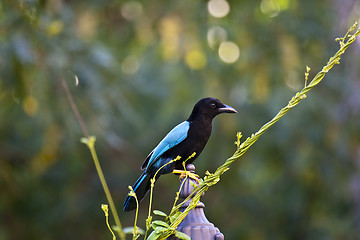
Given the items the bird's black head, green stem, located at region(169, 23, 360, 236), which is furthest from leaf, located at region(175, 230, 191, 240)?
the bird's black head

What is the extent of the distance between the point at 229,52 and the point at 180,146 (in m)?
7.86

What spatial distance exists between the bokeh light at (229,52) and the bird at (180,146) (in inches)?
275

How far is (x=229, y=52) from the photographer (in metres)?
10.4

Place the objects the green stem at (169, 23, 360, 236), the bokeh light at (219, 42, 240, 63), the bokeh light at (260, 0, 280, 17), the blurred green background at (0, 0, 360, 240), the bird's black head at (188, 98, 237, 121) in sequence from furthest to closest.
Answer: the bokeh light at (260, 0, 280, 17)
the bokeh light at (219, 42, 240, 63)
the blurred green background at (0, 0, 360, 240)
the bird's black head at (188, 98, 237, 121)
the green stem at (169, 23, 360, 236)

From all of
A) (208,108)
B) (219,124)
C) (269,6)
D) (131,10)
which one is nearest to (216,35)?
(219,124)

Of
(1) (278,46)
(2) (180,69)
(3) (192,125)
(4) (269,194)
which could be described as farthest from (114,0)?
(3) (192,125)

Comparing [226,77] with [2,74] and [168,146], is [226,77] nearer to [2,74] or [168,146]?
[2,74]

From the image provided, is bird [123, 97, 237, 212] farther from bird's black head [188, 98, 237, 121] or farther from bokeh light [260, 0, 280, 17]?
bokeh light [260, 0, 280, 17]

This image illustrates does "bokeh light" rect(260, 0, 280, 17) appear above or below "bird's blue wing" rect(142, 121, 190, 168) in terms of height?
above

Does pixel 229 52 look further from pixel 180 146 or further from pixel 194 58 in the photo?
pixel 180 146

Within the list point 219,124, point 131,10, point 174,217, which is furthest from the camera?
point 131,10

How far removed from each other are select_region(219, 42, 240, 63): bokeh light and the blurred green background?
3 centimetres

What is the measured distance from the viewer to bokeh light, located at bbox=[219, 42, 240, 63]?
387 inches

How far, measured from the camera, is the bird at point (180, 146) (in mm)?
2547
